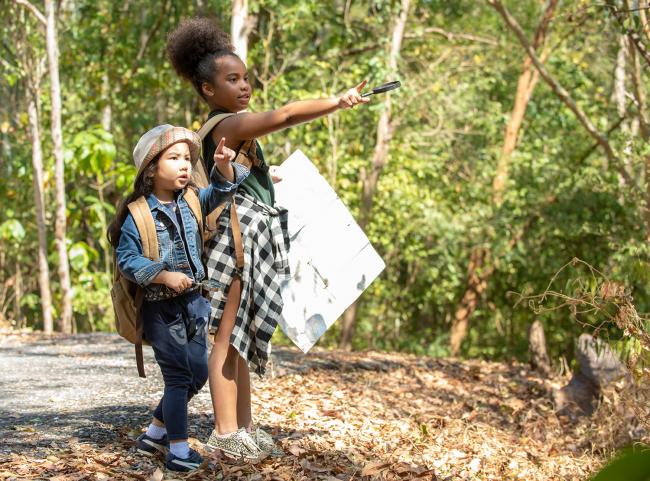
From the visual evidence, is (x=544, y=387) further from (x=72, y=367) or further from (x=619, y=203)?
(x=619, y=203)

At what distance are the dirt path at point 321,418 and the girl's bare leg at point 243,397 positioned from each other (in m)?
0.23

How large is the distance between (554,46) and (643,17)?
7993mm

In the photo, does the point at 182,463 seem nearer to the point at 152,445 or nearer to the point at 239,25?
the point at 152,445

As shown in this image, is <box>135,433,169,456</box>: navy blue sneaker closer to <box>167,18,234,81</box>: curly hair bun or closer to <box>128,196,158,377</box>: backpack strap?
<box>128,196,158,377</box>: backpack strap

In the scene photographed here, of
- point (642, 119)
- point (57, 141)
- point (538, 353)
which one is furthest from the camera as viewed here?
point (57, 141)

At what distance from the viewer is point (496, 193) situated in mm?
13711

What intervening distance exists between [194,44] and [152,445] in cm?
165

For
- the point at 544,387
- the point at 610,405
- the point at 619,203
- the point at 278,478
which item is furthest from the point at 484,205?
the point at 278,478

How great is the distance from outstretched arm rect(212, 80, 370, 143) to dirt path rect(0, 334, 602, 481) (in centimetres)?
132

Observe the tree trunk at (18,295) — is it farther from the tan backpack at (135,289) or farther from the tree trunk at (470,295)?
the tan backpack at (135,289)

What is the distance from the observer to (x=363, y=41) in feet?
44.4

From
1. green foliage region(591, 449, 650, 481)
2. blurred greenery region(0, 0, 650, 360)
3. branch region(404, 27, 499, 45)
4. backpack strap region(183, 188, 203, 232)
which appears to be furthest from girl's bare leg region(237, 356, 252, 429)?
branch region(404, 27, 499, 45)

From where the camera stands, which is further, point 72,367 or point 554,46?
point 554,46

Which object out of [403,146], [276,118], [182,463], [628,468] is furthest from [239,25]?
[403,146]
